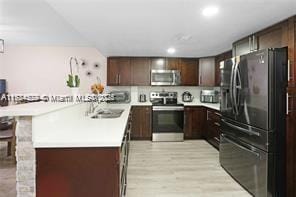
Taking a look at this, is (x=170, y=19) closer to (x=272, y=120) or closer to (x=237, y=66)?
(x=237, y=66)

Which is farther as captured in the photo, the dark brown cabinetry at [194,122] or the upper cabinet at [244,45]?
the dark brown cabinetry at [194,122]

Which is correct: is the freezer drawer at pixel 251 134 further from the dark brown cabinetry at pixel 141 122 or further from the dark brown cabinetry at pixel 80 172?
the dark brown cabinetry at pixel 141 122

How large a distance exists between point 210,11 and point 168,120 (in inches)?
139

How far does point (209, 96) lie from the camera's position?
233 inches

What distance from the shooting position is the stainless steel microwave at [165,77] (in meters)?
5.81

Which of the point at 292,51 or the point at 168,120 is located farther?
the point at 168,120

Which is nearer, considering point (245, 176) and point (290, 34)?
point (290, 34)

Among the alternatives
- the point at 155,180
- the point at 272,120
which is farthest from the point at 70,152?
the point at 272,120

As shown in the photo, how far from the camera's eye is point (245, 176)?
114 inches

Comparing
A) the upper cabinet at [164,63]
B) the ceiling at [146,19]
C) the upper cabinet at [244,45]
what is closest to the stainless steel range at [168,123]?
the upper cabinet at [164,63]

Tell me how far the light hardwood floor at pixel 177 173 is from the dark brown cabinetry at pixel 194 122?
28.3 inches

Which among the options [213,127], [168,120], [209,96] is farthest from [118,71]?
[213,127]

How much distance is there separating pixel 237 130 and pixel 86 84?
4.20 m

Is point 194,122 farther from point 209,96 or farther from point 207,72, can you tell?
point 207,72
